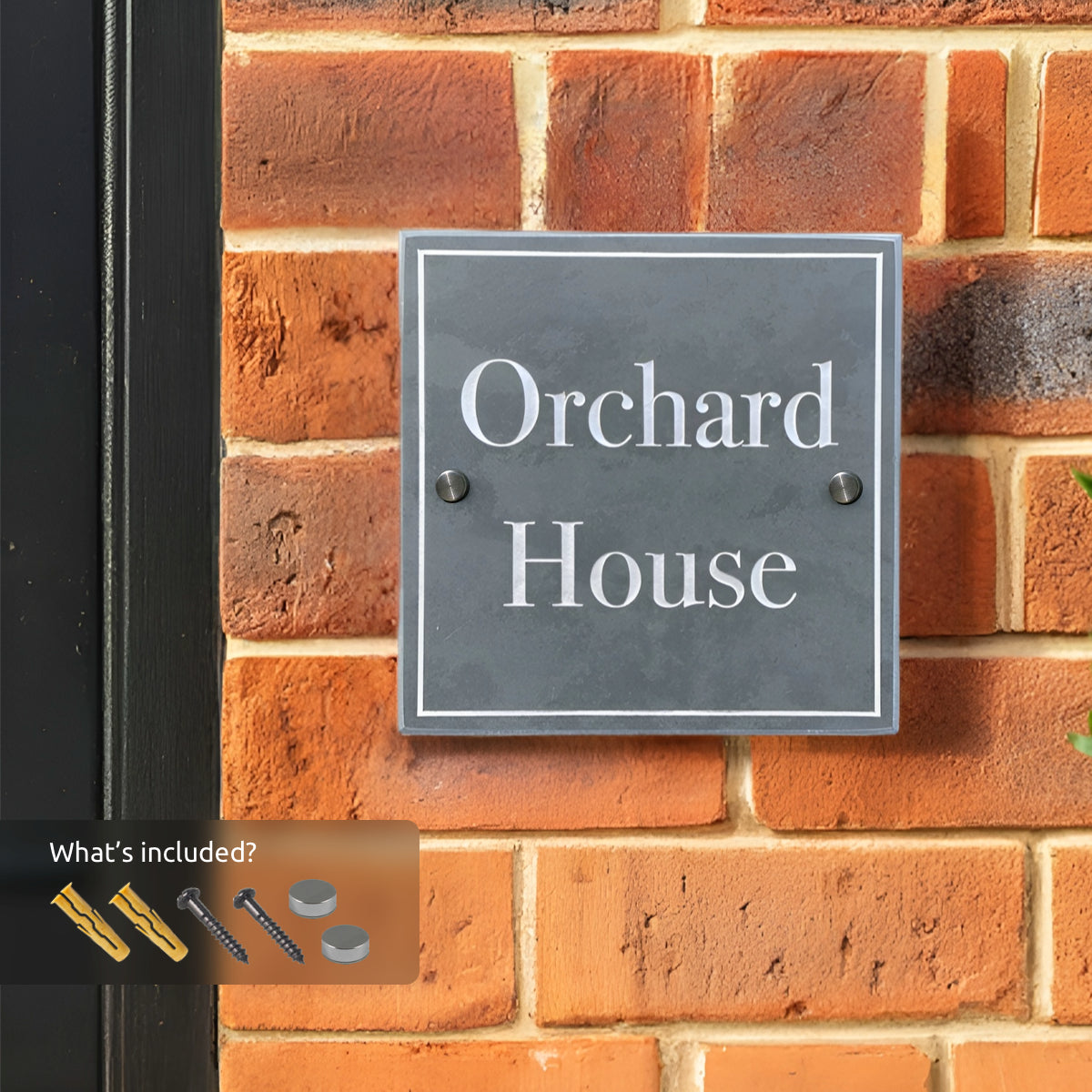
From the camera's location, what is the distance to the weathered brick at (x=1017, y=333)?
0.48m

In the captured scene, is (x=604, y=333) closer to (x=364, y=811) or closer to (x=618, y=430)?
(x=618, y=430)

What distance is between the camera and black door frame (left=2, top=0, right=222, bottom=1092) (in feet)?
1.67

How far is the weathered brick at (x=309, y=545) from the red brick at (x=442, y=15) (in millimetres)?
221

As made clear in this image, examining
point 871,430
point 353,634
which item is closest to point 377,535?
point 353,634

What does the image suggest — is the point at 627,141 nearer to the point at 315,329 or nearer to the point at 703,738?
the point at 315,329

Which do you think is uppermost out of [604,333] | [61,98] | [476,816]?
[61,98]

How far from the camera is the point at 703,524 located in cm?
47

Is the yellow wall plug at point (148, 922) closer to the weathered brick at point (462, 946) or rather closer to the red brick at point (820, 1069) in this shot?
the weathered brick at point (462, 946)

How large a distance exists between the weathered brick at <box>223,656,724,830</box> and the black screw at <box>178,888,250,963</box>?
66mm

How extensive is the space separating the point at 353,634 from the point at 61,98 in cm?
34

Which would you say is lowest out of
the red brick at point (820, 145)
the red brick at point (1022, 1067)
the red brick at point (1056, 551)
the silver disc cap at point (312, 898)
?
the red brick at point (1022, 1067)

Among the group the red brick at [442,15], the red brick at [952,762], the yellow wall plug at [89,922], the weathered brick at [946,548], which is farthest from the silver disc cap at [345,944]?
the red brick at [442,15]

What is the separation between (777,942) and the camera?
480 millimetres

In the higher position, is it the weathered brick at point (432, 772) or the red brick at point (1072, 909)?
the weathered brick at point (432, 772)
